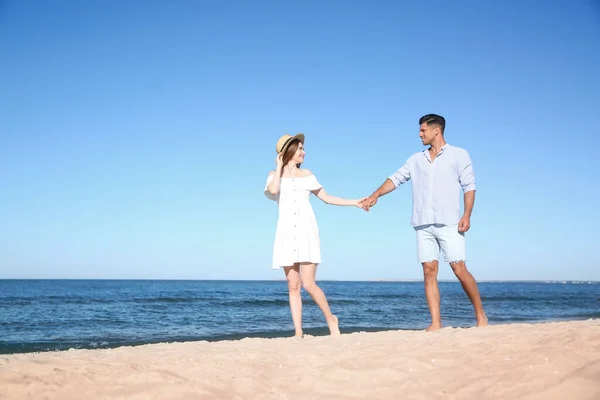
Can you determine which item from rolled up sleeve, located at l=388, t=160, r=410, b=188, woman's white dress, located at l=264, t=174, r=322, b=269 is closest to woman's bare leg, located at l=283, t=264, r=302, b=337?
woman's white dress, located at l=264, t=174, r=322, b=269

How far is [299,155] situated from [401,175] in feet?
4.28

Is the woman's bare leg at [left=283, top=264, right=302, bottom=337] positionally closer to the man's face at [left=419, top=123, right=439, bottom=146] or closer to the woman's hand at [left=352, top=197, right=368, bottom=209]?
the woman's hand at [left=352, top=197, right=368, bottom=209]

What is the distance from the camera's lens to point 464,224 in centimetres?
547

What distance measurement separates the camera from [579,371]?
2.84m

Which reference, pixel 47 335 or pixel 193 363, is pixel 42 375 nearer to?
pixel 193 363

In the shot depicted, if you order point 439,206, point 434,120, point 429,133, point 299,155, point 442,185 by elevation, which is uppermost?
point 434,120

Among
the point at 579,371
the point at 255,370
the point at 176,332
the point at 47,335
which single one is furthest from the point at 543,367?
the point at 47,335

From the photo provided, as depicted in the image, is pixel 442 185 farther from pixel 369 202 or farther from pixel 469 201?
pixel 369 202

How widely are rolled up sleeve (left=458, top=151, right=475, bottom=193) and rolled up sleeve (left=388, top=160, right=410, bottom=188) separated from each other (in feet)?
2.02

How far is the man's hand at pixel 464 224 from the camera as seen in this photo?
5456mm

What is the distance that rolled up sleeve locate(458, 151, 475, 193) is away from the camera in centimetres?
560

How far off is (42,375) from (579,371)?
3.13m

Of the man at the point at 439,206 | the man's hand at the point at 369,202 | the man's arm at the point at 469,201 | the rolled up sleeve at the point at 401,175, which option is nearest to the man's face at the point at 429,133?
the man at the point at 439,206

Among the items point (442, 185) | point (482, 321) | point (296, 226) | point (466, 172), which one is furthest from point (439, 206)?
point (296, 226)
